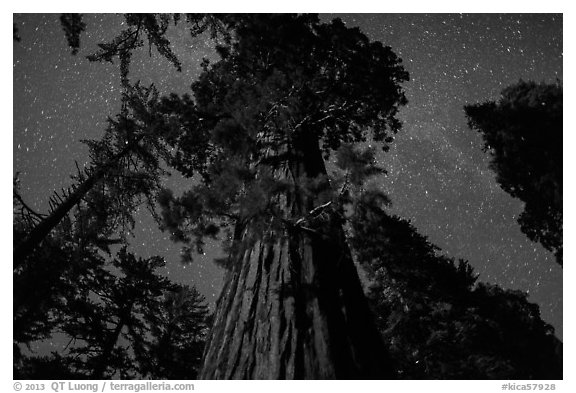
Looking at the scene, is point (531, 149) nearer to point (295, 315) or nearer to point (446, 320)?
point (446, 320)

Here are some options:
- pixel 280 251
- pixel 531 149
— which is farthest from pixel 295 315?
pixel 531 149

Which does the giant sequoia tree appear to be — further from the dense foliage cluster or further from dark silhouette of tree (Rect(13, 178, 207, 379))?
dark silhouette of tree (Rect(13, 178, 207, 379))

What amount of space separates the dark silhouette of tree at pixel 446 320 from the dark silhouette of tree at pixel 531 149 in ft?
11.5

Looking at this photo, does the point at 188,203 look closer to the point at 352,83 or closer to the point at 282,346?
the point at 282,346

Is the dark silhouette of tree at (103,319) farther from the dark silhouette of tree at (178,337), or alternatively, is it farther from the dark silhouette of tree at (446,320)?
the dark silhouette of tree at (446,320)

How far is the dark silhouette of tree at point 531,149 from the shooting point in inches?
306

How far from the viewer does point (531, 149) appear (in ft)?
26.5

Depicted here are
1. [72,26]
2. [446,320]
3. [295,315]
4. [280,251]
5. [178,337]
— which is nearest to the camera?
[295,315]

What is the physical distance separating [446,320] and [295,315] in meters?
9.55

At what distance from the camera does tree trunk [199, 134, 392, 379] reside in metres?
2.51

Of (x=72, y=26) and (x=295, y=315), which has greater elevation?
(x=72, y=26)

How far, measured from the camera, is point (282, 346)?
8.36 ft

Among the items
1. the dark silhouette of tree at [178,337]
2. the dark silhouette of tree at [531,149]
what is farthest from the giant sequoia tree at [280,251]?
the dark silhouette of tree at [178,337]

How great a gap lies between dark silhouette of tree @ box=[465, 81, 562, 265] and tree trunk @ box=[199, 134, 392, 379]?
22.0 feet
